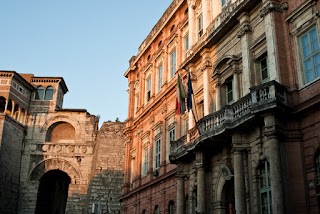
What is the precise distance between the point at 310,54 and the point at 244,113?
9.65 feet

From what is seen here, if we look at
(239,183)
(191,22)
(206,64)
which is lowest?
(239,183)

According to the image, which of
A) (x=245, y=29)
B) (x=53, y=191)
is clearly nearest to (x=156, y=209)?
(x=245, y=29)

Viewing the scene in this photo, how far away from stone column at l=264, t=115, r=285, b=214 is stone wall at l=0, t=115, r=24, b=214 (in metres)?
29.6

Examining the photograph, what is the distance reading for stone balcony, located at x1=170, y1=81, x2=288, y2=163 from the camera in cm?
1335

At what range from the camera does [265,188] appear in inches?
543

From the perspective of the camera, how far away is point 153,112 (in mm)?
27250

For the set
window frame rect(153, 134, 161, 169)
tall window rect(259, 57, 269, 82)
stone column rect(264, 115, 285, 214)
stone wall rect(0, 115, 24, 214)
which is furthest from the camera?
stone wall rect(0, 115, 24, 214)

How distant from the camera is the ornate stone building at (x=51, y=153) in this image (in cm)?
3844

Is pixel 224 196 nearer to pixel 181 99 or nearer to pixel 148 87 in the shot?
pixel 181 99

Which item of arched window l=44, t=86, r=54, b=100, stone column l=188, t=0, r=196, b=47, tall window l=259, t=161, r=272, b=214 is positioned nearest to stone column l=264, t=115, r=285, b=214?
tall window l=259, t=161, r=272, b=214

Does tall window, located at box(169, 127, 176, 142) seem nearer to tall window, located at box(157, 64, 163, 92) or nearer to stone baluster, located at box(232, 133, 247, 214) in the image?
tall window, located at box(157, 64, 163, 92)

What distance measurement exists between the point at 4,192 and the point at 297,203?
3094 cm

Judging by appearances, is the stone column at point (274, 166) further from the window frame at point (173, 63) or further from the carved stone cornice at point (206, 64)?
the window frame at point (173, 63)

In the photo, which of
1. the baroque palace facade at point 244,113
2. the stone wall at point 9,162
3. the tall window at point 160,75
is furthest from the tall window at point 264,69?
the stone wall at point 9,162
